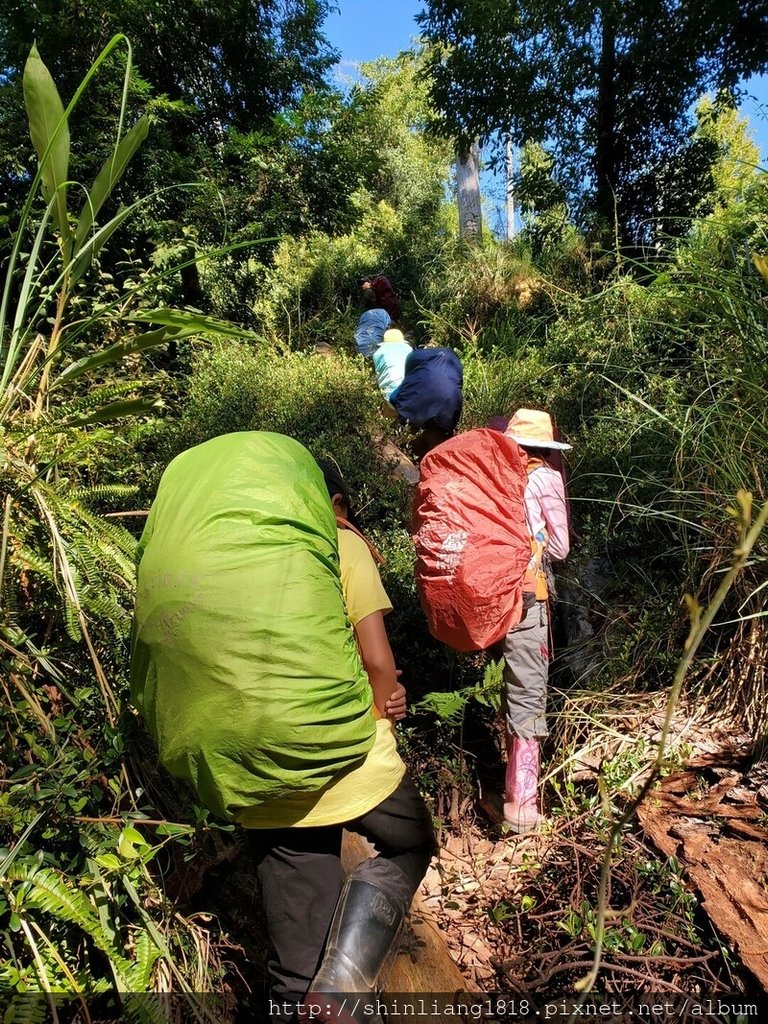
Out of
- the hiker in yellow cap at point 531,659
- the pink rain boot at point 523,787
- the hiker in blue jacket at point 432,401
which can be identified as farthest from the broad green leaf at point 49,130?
the pink rain boot at point 523,787

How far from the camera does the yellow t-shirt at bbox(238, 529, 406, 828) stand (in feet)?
5.46

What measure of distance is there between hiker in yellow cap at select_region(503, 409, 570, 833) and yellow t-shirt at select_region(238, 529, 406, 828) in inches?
33.8

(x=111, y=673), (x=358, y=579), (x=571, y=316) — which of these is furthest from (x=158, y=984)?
(x=571, y=316)

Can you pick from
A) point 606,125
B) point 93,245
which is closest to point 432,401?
point 93,245

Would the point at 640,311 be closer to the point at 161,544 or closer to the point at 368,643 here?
the point at 368,643

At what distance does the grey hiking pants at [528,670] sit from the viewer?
104 inches

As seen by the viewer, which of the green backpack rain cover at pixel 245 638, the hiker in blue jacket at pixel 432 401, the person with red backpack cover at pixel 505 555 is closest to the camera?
the green backpack rain cover at pixel 245 638

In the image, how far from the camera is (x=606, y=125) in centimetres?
712

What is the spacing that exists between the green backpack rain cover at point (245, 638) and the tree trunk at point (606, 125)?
6291 mm

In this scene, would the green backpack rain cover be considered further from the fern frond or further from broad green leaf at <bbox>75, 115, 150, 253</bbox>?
broad green leaf at <bbox>75, 115, 150, 253</bbox>

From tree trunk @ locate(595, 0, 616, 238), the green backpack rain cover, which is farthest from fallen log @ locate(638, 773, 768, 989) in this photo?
tree trunk @ locate(595, 0, 616, 238)

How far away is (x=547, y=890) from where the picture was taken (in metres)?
2.25

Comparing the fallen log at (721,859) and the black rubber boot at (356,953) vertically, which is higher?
the black rubber boot at (356,953)

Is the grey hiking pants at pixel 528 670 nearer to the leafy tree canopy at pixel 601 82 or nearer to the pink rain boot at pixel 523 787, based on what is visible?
the pink rain boot at pixel 523 787
